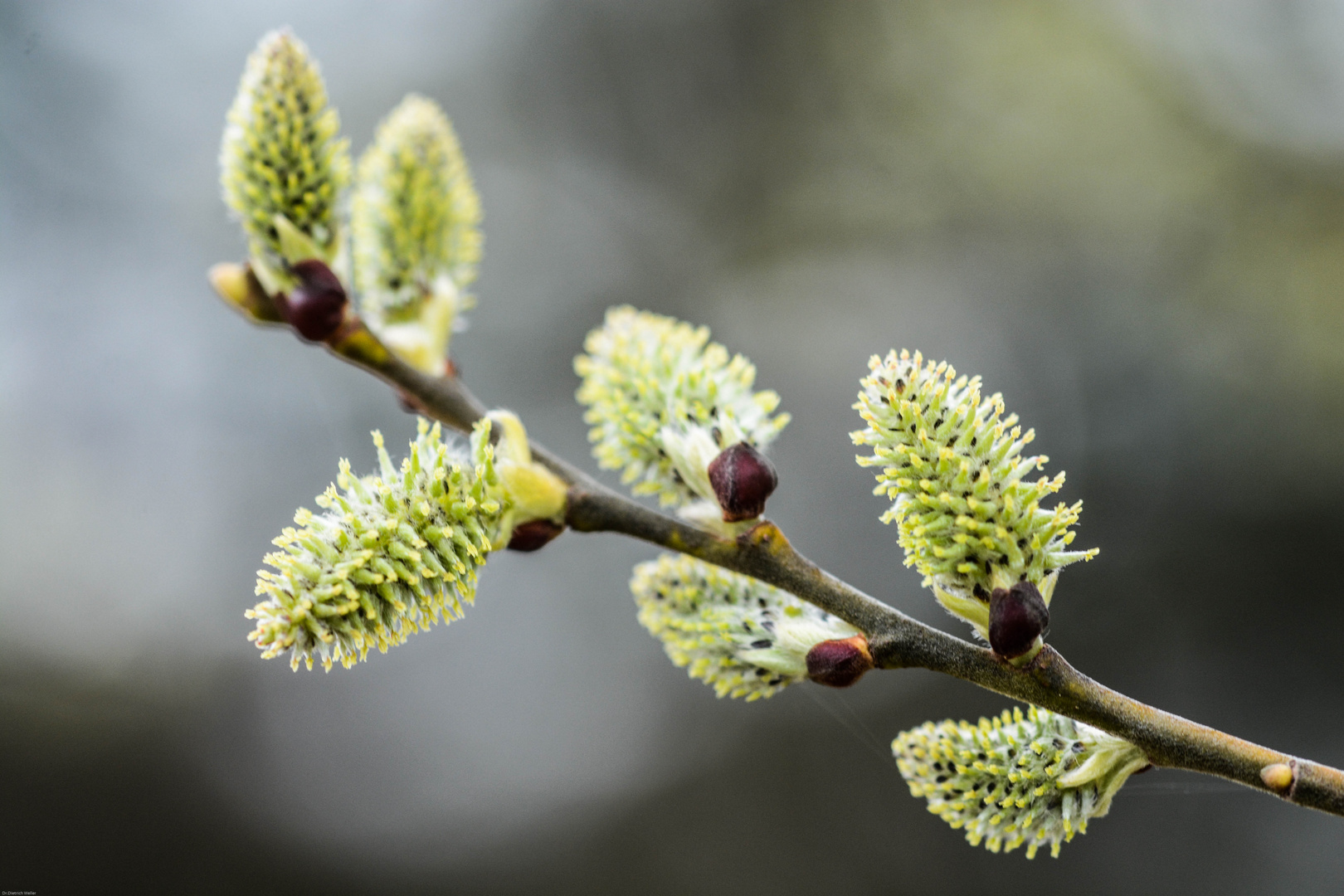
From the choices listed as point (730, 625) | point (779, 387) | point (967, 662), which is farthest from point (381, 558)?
point (779, 387)

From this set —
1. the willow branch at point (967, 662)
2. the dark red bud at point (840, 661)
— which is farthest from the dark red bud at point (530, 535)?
A: the dark red bud at point (840, 661)

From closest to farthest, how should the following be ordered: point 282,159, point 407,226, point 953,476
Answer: point 953,476
point 282,159
point 407,226

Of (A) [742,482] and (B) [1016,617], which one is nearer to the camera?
(B) [1016,617]

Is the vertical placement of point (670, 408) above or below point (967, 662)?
above

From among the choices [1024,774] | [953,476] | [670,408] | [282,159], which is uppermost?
[282,159]

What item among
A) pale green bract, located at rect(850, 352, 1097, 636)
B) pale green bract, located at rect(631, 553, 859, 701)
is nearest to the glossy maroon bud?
pale green bract, located at rect(631, 553, 859, 701)

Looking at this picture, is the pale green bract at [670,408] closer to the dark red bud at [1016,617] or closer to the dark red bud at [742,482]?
the dark red bud at [742,482]

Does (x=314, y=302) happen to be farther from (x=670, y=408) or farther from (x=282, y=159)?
(x=670, y=408)

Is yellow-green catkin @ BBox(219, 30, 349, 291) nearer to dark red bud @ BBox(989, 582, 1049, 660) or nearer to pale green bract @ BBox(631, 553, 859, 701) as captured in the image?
pale green bract @ BBox(631, 553, 859, 701)
